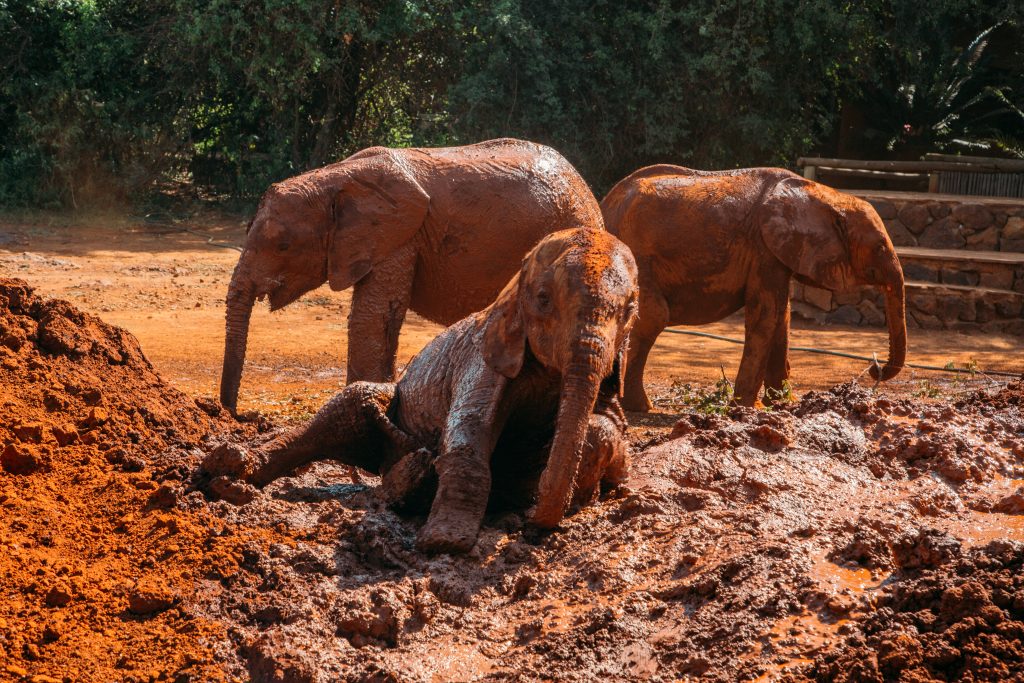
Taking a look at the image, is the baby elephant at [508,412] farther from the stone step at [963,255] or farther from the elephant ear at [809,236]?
the stone step at [963,255]

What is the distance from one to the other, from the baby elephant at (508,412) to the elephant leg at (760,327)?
13.5 feet

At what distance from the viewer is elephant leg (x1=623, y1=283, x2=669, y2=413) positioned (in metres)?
10.2

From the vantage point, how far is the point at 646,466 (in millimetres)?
6117

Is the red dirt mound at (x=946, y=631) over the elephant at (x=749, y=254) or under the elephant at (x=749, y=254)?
under

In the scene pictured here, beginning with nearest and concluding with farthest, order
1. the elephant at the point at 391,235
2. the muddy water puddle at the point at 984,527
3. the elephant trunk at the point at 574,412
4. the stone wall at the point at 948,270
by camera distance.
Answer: the elephant trunk at the point at 574,412 → the muddy water puddle at the point at 984,527 → the elephant at the point at 391,235 → the stone wall at the point at 948,270

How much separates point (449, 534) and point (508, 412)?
2.27ft

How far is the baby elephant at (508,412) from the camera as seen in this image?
4887mm

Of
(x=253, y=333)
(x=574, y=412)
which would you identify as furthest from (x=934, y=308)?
(x=574, y=412)

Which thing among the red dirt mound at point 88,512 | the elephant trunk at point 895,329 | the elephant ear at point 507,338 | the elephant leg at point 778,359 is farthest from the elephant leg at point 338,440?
the elephant trunk at point 895,329

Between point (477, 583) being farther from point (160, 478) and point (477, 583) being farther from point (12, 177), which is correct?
point (12, 177)

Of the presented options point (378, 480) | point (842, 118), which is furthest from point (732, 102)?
point (378, 480)

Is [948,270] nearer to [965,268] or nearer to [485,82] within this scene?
[965,268]

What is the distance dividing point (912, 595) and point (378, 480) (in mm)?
3167

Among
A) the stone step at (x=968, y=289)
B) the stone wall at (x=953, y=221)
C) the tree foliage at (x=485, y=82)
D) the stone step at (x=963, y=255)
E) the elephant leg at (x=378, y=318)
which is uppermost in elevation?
the tree foliage at (x=485, y=82)
